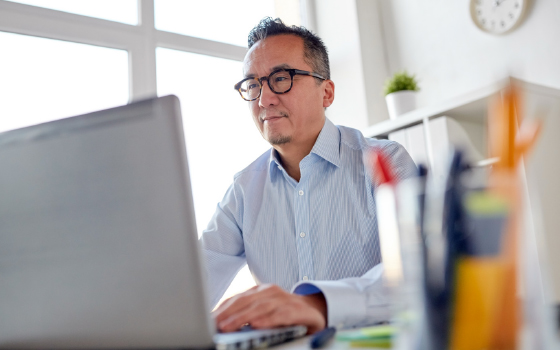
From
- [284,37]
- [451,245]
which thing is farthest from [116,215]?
[284,37]

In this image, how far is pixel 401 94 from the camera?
249 centimetres

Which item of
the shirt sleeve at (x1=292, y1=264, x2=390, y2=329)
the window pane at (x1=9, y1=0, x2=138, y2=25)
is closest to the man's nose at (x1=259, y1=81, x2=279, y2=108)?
the shirt sleeve at (x1=292, y1=264, x2=390, y2=329)

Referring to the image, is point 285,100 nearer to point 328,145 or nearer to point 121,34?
point 328,145

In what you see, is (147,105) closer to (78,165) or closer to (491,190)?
(78,165)

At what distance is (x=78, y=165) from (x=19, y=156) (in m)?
0.10

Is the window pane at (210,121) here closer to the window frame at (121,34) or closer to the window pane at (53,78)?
the window frame at (121,34)

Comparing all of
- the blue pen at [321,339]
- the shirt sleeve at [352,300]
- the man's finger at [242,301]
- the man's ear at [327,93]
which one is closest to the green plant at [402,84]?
the man's ear at [327,93]

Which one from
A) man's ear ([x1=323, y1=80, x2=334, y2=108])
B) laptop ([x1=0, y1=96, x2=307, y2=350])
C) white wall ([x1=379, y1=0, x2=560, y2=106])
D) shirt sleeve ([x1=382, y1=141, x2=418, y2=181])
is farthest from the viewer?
white wall ([x1=379, y1=0, x2=560, y2=106])

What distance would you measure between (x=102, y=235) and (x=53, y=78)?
2.12 meters

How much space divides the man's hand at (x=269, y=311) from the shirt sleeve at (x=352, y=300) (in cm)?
2

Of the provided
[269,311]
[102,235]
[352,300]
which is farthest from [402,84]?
[102,235]

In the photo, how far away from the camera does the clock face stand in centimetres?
226

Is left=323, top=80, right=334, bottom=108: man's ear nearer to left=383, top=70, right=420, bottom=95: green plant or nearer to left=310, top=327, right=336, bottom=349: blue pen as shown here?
left=383, top=70, right=420, bottom=95: green plant

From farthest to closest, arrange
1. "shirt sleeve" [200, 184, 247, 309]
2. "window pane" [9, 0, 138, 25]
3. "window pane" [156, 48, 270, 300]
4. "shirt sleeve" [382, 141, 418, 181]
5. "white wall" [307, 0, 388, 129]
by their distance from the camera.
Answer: "white wall" [307, 0, 388, 129] < "window pane" [156, 48, 270, 300] < "window pane" [9, 0, 138, 25] < "shirt sleeve" [200, 184, 247, 309] < "shirt sleeve" [382, 141, 418, 181]
